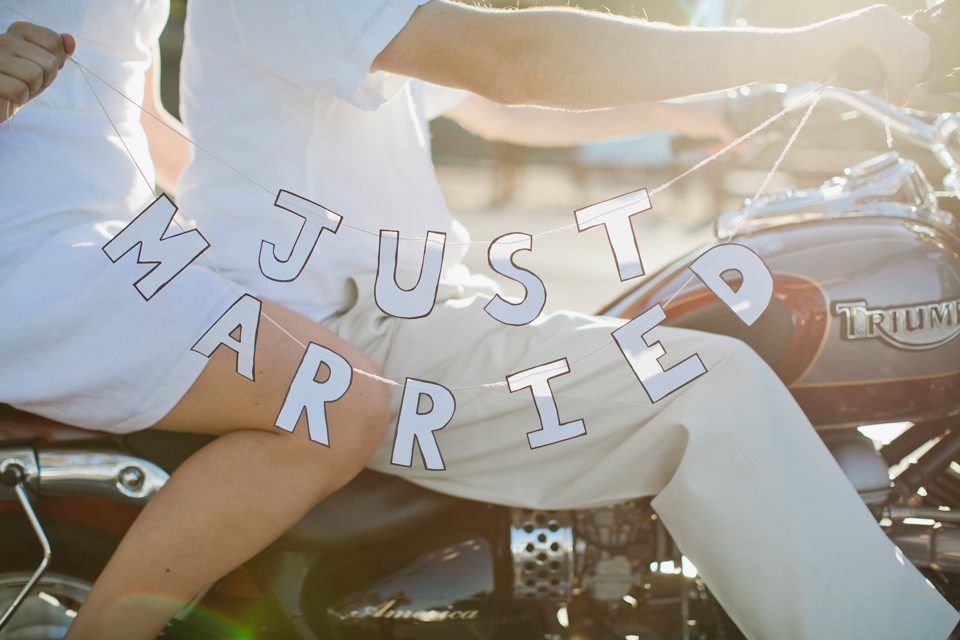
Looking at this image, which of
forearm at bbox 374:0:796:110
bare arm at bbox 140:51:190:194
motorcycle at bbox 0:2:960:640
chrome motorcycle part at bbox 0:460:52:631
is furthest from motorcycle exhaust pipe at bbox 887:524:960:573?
bare arm at bbox 140:51:190:194

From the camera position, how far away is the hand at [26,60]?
0.83 meters

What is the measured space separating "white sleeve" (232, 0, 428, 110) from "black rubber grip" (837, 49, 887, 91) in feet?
1.82

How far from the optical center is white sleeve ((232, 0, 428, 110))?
2.78ft

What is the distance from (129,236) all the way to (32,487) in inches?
16.5

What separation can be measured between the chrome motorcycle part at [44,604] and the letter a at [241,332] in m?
0.51

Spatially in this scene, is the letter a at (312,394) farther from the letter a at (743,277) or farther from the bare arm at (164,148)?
the bare arm at (164,148)

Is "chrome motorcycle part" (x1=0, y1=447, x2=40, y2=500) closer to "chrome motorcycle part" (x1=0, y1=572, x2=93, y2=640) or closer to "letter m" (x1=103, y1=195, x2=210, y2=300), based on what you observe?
"chrome motorcycle part" (x1=0, y1=572, x2=93, y2=640)

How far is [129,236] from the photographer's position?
894 millimetres

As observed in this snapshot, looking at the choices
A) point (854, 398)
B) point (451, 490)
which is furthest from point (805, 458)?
point (451, 490)

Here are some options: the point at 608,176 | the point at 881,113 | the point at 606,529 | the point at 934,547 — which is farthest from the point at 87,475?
the point at 608,176

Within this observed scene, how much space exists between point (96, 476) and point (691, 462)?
847 mm

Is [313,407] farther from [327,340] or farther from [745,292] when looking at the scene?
[745,292]

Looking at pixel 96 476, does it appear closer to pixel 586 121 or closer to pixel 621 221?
pixel 621 221

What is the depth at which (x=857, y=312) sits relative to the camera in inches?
44.1
